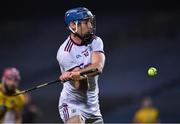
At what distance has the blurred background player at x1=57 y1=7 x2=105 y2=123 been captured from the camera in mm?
5957

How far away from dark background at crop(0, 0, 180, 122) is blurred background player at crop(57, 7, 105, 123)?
5184 mm

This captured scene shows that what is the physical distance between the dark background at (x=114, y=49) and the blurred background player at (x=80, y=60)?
17.0 ft

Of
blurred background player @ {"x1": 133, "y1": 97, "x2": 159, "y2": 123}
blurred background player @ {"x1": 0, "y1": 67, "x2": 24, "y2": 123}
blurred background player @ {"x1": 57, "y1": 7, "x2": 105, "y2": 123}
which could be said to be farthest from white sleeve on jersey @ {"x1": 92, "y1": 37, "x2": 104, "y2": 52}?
blurred background player @ {"x1": 133, "y1": 97, "x2": 159, "y2": 123}

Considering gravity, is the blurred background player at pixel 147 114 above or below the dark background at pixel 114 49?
below

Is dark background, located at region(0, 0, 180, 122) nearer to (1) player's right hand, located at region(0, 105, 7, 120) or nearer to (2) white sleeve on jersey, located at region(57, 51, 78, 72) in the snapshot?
(1) player's right hand, located at region(0, 105, 7, 120)

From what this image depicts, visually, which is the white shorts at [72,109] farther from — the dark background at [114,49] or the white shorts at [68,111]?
the dark background at [114,49]

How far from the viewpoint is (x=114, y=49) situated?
1190 cm

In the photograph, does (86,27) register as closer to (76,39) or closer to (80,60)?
(76,39)

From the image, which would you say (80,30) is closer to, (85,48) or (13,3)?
(85,48)

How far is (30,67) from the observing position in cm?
1224

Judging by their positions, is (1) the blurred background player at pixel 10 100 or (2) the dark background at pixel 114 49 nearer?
(1) the blurred background player at pixel 10 100

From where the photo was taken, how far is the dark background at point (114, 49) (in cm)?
1143

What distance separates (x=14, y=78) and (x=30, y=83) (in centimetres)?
377

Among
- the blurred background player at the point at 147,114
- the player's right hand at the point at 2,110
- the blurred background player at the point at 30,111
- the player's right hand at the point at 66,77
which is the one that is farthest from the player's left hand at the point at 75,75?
the blurred background player at the point at 147,114
